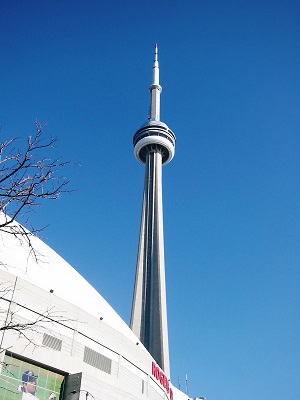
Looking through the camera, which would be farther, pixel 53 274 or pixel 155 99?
pixel 155 99

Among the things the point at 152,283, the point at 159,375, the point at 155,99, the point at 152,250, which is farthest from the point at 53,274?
the point at 155,99

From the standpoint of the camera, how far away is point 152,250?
80.8m

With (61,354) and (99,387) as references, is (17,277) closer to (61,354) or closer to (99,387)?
(61,354)

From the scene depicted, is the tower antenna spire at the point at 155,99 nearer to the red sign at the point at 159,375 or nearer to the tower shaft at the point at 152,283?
the tower shaft at the point at 152,283

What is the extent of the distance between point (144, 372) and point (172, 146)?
68.7 m

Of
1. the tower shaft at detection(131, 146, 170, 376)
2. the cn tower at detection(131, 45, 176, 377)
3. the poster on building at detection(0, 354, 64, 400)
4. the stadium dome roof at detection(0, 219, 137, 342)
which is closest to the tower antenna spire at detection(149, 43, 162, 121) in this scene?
the cn tower at detection(131, 45, 176, 377)

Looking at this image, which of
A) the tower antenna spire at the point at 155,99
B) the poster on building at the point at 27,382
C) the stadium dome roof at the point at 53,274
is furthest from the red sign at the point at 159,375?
the tower antenna spire at the point at 155,99

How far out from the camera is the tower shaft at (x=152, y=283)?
2830 inches

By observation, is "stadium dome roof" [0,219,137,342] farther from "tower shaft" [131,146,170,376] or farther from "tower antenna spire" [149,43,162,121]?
"tower antenna spire" [149,43,162,121]

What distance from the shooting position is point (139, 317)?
74.8m

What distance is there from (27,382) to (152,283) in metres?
52.7

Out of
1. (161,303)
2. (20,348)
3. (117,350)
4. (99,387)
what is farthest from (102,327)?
(161,303)

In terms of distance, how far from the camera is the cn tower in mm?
72744

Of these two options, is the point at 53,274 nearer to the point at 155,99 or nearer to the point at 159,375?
the point at 159,375
